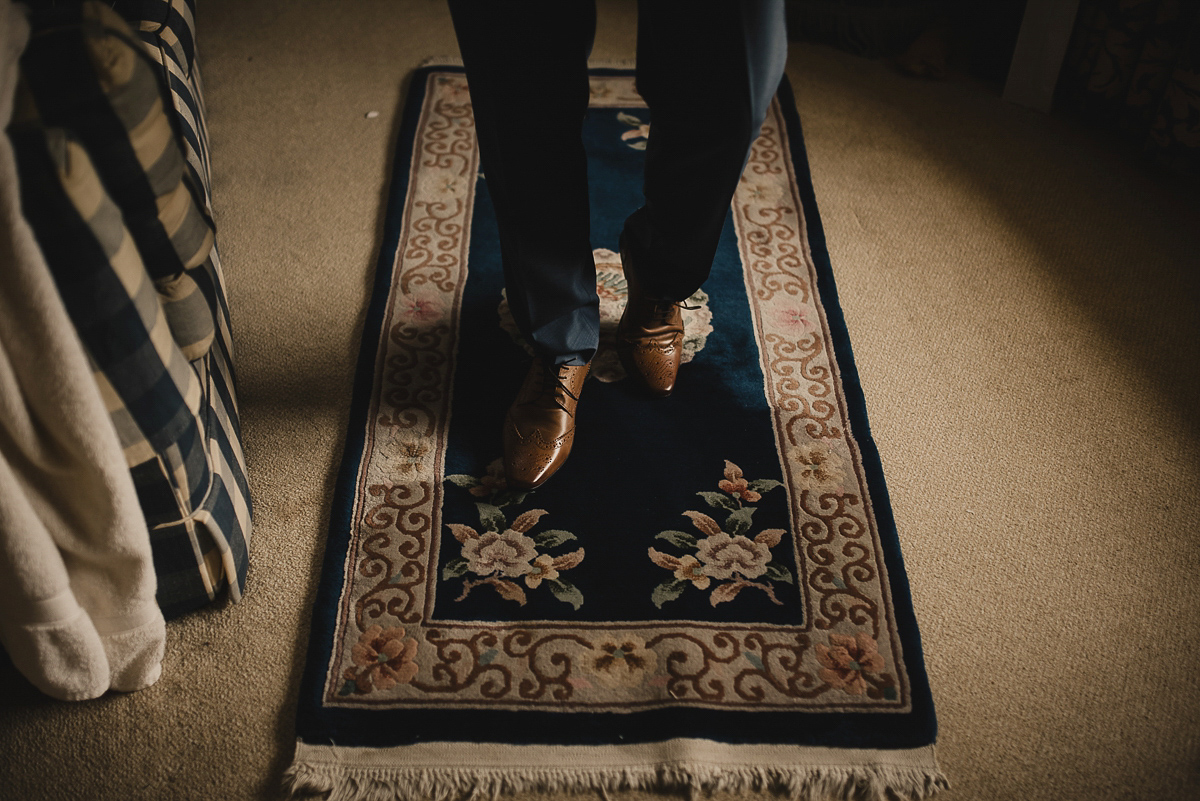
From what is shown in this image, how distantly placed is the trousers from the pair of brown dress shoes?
0.04 metres

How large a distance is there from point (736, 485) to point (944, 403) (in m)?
0.37

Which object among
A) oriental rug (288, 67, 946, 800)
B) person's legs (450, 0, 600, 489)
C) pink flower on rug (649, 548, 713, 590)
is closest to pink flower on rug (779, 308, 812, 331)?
oriental rug (288, 67, 946, 800)

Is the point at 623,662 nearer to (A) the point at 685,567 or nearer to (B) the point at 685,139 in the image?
(A) the point at 685,567

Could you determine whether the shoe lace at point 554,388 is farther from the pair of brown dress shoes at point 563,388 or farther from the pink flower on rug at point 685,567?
the pink flower on rug at point 685,567

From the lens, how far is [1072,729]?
86 cm

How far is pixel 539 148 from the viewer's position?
87cm

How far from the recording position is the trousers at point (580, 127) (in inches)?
30.9

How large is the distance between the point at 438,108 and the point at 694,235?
98 centimetres

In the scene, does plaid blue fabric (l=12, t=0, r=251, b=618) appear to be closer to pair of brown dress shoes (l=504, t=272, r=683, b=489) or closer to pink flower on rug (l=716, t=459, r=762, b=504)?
pair of brown dress shoes (l=504, t=272, r=683, b=489)

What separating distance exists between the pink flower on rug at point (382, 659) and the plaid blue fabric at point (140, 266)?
0.57 ft

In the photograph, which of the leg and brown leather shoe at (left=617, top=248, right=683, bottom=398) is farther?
brown leather shoe at (left=617, top=248, right=683, bottom=398)

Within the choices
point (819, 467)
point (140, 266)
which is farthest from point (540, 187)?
point (819, 467)

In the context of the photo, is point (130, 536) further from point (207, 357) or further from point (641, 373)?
point (641, 373)

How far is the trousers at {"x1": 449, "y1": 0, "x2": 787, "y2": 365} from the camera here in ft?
2.57
